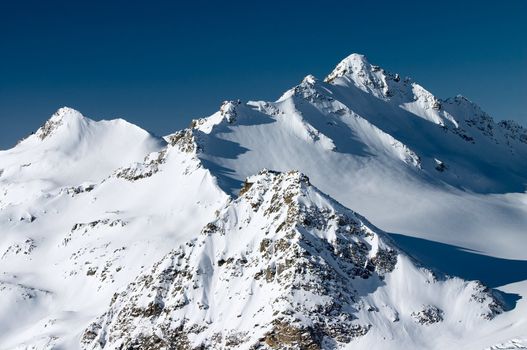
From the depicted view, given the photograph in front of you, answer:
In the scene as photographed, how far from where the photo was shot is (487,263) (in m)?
98.1

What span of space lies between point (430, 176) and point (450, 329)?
7566 centimetres

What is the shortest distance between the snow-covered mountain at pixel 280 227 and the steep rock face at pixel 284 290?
176 mm

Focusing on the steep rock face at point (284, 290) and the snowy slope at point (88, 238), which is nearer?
the steep rock face at point (284, 290)

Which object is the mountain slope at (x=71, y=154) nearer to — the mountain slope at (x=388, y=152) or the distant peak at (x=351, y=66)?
the mountain slope at (x=388, y=152)

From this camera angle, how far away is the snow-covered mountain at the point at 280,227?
2736 inches

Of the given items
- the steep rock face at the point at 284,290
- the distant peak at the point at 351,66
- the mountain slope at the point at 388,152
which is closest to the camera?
the steep rock face at the point at 284,290

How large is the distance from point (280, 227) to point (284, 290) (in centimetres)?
955

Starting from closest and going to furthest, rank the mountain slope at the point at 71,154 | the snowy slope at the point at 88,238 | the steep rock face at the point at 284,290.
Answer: the steep rock face at the point at 284,290
the snowy slope at the point at 88,238
the mountain slope at the point at 71,154

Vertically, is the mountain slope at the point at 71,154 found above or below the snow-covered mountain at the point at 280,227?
above

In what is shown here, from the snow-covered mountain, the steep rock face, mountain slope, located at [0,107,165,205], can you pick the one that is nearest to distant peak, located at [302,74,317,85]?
the snow-covered mountain

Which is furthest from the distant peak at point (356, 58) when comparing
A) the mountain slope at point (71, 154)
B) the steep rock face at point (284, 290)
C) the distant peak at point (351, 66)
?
the steep rock face at point (284, 290)

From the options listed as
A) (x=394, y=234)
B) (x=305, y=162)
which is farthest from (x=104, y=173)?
(x=394, y=234)

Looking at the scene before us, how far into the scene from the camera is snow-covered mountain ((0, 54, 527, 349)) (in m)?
69.5

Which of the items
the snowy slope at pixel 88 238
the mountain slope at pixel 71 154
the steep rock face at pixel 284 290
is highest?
the mountain slope at pixel 71 154
